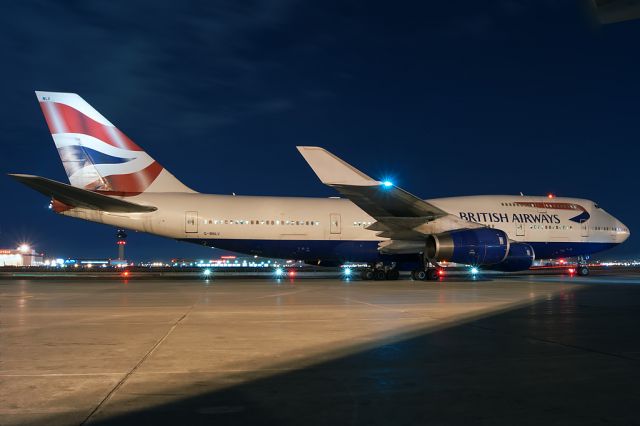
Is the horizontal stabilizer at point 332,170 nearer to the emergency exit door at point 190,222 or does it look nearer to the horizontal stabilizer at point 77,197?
the emergency exit door at point 190,222

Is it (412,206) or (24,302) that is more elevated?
(412,206)

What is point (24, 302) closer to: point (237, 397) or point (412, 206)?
point (237, 397)

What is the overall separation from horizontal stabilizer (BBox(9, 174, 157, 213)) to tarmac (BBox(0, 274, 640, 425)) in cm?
1146

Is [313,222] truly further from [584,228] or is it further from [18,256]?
[18,256]

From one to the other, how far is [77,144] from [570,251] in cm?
2442

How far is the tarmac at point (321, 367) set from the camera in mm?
4207

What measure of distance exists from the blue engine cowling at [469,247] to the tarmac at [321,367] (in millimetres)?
10679

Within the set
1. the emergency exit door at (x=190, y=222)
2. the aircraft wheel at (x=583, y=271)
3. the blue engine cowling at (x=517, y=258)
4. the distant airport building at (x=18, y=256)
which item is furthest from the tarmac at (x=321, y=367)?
the distant airport building at (x=18, y=256)

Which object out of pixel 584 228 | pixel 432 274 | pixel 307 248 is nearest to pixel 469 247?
pixel 432 274

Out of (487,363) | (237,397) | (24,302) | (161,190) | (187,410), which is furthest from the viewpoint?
(161,190)

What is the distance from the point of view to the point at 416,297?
15.4m

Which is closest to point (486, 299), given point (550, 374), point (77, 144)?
point (550, 374)

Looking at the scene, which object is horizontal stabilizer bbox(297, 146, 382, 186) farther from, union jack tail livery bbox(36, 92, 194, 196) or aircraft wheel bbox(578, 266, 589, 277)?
aircraft wheel bbox(578, 266, 589, 277)

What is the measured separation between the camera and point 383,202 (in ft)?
78.4
